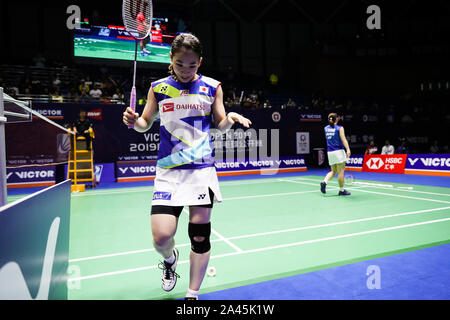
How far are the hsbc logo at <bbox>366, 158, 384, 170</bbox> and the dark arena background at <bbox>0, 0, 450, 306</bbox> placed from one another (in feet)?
0.14

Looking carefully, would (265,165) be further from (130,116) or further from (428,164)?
(130,116)

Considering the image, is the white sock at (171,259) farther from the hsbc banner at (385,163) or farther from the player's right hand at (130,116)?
the hsbc banner at (385,163)

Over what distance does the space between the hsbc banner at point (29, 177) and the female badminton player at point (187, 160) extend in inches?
397

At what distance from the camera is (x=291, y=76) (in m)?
24.4

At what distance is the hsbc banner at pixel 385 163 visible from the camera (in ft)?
41.3

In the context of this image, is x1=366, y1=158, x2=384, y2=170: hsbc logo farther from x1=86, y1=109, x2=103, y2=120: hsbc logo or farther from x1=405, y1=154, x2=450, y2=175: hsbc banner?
x1=86, y1=109, x2=103, y2=120: hsbc logo

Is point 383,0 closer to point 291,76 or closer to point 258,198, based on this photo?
point 291,76

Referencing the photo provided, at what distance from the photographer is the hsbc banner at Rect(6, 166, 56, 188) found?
406 inches

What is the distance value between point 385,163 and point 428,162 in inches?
65.2

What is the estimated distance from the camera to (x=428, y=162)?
38.5ft

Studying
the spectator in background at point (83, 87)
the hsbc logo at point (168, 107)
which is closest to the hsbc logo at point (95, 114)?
the spectator in background at point (83, 87)

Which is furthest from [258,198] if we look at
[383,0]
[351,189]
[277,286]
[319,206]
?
[383,0]

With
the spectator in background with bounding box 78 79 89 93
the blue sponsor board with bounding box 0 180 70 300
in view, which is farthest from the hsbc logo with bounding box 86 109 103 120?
the blue sponsor board with bounding box 0 180 70 300
